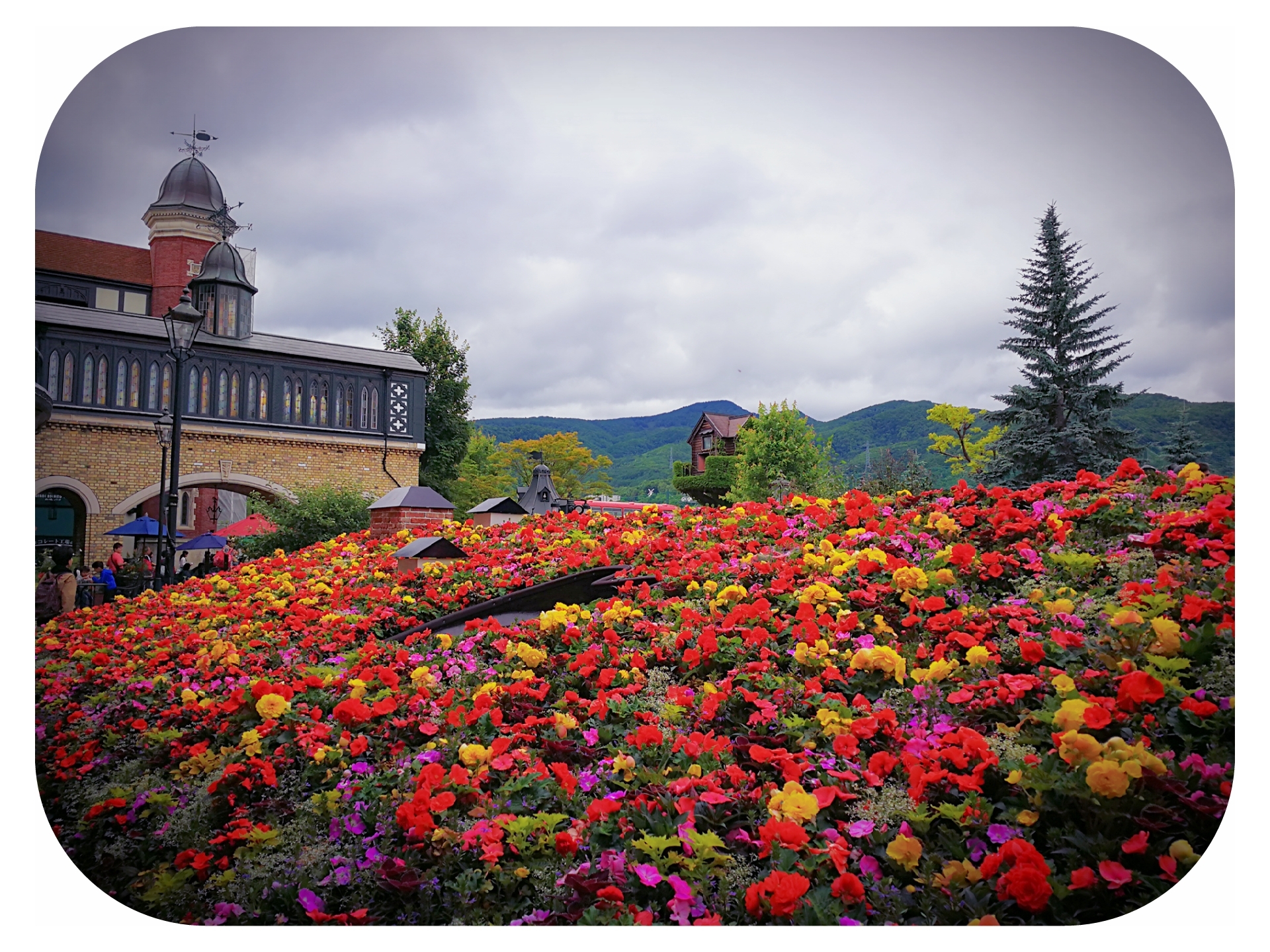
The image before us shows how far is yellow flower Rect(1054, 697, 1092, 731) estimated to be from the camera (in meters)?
1.88

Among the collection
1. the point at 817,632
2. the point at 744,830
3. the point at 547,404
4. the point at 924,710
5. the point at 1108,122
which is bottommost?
the point at 744,830

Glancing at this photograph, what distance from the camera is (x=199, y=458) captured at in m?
4.25

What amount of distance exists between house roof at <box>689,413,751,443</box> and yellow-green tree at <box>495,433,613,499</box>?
2.47 ft

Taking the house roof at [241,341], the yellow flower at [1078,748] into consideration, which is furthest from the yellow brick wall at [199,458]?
the yellow flower at [1078,748]

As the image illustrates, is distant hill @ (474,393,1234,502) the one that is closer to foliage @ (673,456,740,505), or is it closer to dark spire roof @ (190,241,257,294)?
foliage @ (673,456,740,505)

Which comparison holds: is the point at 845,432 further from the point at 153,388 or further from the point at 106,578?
the point at 106,578

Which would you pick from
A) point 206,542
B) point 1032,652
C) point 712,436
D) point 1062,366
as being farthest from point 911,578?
point 206,542

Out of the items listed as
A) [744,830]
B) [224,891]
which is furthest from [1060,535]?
[224,891]

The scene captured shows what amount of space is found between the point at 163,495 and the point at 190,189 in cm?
208

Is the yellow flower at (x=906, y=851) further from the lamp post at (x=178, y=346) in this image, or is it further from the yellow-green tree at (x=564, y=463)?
the lamp post at (x=178, y=346)

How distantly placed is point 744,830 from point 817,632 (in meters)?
0.84

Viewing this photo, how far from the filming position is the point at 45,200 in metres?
2.76

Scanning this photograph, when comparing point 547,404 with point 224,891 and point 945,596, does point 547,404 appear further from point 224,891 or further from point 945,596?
point 224,891

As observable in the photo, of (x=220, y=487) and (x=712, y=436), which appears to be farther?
(x=712, y=436)
